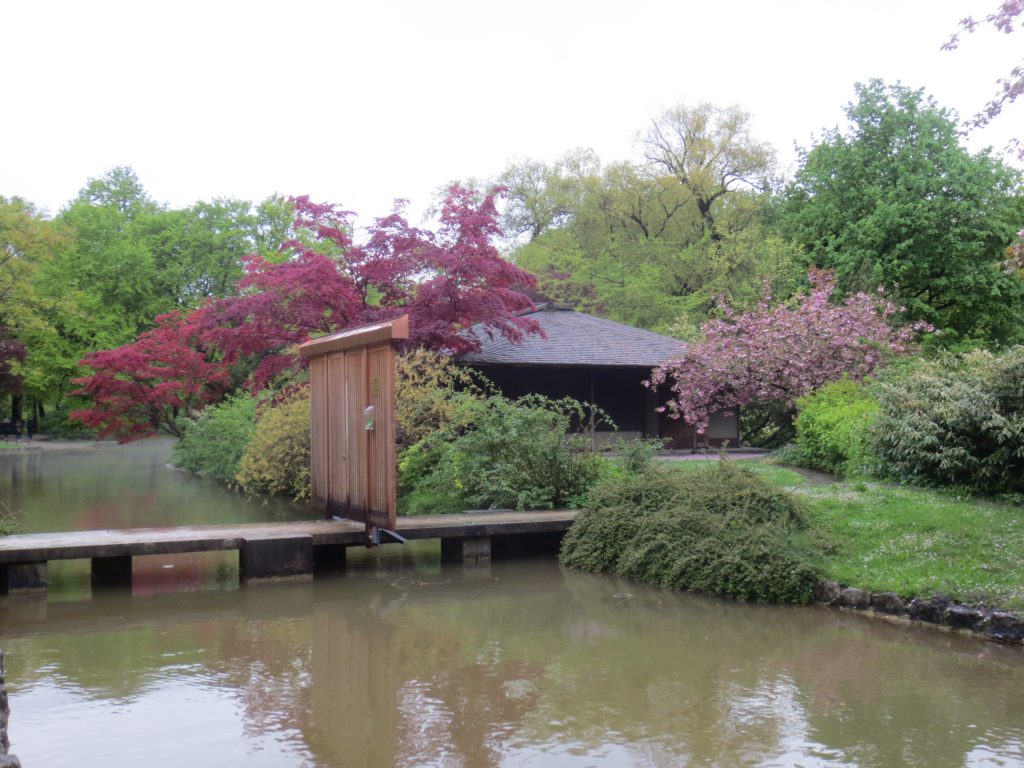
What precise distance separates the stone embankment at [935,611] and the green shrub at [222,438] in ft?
42.9

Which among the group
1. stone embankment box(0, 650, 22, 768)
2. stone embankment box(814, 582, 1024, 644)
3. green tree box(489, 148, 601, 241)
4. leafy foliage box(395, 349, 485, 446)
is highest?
green tree box(489, 148, 601, 241)

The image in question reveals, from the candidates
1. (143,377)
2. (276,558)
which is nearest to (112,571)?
(276,558)

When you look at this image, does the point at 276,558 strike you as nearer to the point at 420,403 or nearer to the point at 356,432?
the point at 356,432

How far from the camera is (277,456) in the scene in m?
16.7

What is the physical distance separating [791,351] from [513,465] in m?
8.14

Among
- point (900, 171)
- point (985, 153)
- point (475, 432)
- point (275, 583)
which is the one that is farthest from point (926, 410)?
point (985, 153)

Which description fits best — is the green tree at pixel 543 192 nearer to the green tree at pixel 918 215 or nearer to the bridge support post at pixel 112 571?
the green tree at pixel 918 215

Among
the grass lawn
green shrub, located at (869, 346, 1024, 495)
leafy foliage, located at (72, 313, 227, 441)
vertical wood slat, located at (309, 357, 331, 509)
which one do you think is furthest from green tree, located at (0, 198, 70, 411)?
the grass lawn

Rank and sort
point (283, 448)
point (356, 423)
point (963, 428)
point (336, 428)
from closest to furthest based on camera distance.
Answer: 1. point (356, 423)
2. point (336, 428)
3. point (963, 428)
4. point (283, 448)

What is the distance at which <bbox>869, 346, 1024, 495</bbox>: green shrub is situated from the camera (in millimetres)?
12004

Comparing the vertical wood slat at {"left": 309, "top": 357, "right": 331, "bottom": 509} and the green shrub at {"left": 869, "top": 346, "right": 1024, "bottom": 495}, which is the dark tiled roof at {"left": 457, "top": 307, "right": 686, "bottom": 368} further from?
the green shrub at {"left": 869, "top": 346, "right": 1024, "bottom": 495}

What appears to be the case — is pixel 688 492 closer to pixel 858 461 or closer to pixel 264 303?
pixel 858 461

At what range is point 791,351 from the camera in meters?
19.4

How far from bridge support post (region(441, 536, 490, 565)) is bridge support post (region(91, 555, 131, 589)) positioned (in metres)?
3.78
